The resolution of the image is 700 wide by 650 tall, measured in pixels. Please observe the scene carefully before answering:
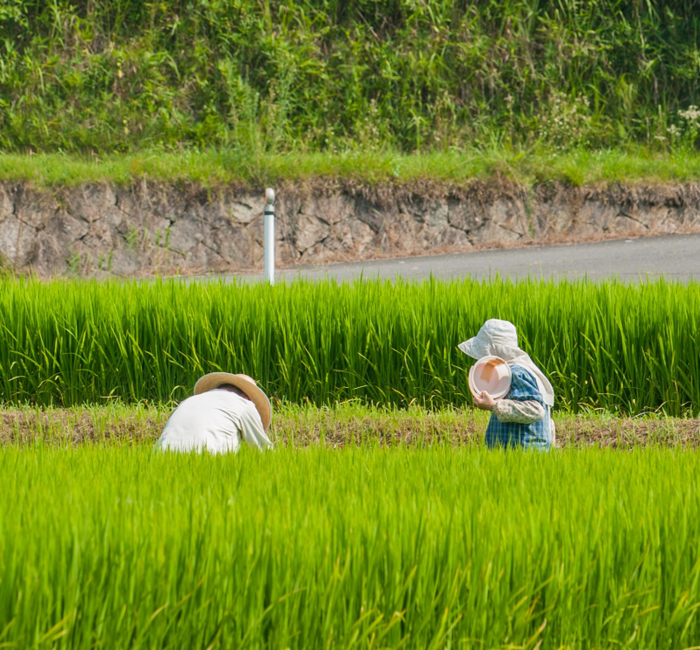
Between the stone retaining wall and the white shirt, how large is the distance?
24.1 ft

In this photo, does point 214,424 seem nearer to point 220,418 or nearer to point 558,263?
point 220,418

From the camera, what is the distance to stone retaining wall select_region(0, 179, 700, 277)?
1111cm

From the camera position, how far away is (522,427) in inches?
164

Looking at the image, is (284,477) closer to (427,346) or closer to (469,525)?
(469,525)

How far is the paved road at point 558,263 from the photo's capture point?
9977 mm

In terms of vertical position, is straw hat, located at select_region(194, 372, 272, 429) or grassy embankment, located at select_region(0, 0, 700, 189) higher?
grassy embankment, located at select_region(0, 0, 700, 189)

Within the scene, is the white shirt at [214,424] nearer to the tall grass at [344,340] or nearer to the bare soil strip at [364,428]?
the bare soil strip at [364,428]

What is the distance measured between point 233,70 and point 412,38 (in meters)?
3.05

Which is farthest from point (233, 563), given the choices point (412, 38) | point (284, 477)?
point (412, 38)

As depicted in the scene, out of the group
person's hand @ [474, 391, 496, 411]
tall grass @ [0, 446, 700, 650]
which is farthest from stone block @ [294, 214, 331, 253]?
tall grass @ [0, 446, 700, 650]

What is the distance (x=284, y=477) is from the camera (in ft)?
8.90

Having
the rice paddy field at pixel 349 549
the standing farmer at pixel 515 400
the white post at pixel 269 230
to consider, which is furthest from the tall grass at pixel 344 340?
the rice paddy field at pixel 349 549

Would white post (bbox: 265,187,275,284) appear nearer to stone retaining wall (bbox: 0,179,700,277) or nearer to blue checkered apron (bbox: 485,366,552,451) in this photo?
blue checkered apron (bbox: 485,366,552,451)

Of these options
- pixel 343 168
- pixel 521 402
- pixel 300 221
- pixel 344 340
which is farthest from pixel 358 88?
pixel 521 402
